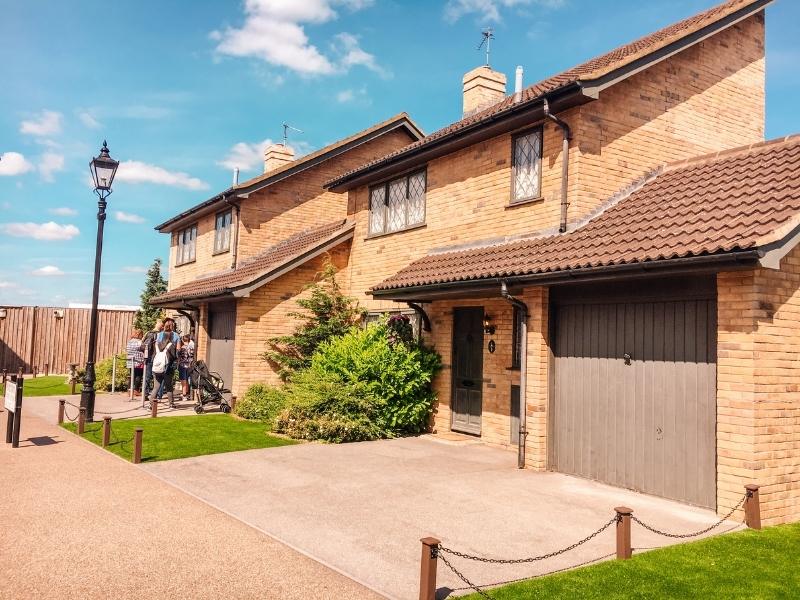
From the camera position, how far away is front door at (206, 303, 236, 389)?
16.6m

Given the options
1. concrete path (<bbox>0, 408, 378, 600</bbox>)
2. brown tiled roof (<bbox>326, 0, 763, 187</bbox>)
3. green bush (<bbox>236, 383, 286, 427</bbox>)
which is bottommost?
concrete path (<bbox>0, 408, 378, 600</bbox>)

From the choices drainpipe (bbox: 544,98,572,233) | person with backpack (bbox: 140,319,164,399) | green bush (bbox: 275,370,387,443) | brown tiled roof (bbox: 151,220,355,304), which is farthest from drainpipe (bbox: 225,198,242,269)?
drainpipe (bbox: 544,98,572,233)

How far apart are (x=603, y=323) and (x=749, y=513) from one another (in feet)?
9.68

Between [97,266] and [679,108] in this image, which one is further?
[97,266]

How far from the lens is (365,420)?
38.4ft

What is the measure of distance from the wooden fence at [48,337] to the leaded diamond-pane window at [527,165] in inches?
799

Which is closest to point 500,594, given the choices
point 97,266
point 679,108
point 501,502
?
point 501,502

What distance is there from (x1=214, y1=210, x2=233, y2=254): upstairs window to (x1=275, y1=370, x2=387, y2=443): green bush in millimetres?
8372

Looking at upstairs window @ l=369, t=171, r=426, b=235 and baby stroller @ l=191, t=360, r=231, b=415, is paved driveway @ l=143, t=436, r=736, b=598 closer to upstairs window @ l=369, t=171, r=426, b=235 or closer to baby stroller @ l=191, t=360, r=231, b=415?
baby stroller @ l=191, t=360, r=231, b=415

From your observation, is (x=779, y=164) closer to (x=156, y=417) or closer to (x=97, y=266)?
(x=97, y=266)

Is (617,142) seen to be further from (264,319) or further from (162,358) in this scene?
(162,358)

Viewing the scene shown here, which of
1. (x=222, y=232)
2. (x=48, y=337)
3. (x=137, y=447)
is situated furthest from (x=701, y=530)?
(x=48, y=337)

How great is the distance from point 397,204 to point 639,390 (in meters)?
7.96

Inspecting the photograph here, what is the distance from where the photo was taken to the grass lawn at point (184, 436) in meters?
10.3
